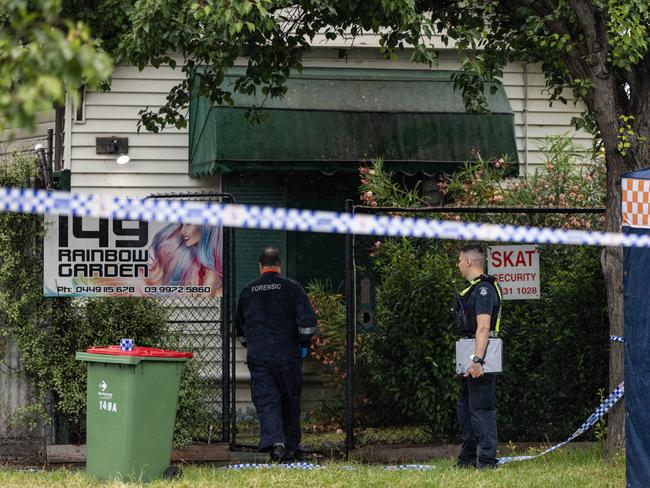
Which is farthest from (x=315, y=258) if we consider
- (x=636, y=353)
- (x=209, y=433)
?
(x=636, y=353)

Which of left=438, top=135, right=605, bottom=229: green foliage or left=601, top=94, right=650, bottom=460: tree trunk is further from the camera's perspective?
left=438, top=135, right=605, bottom=229: green foliage

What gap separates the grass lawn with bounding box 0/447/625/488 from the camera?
768 cm

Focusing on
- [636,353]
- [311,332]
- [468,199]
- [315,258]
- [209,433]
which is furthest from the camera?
[315,258]

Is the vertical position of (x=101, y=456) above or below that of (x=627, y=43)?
below

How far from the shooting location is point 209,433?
10.1m

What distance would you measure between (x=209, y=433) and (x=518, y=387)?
3.04m

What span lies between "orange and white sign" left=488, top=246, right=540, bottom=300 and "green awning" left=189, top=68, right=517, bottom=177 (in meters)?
2.48

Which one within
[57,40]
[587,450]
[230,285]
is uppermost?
[57,40]

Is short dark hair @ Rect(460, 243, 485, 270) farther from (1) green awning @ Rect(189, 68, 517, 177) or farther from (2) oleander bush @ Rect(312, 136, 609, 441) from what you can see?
(1) green awning @ Rect(189, 68, 517, 177)

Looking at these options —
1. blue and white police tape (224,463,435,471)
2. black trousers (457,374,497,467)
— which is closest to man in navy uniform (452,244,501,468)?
black trousers (457,374,497,467)

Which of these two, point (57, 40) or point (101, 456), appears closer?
point (57, 40)

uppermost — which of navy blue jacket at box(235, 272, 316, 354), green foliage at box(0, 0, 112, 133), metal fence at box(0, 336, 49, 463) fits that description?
green foliage at box(0, 0, 112, 133)

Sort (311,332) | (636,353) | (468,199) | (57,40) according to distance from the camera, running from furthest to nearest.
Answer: (468,199) → (311,332) → (636,353) → (57,40)

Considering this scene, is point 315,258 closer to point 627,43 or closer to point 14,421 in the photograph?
point 14,421
